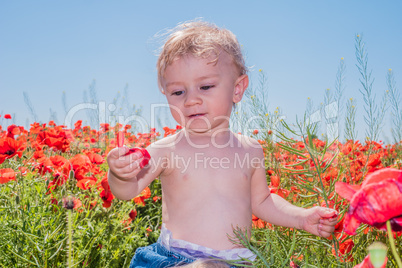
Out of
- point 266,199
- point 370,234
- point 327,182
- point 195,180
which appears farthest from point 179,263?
point 327,182

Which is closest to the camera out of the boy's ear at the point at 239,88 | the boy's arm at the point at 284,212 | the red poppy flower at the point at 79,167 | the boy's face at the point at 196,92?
the boy's arm at the point at 284,212

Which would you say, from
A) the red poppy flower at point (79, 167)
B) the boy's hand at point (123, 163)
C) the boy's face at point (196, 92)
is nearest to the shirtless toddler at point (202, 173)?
the boy's face at point (196, 92)

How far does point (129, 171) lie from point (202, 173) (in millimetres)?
353

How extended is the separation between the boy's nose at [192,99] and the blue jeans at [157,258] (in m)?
0.52

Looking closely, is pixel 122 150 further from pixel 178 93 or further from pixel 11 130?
pixel 11 130

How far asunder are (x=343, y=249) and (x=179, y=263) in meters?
0.51

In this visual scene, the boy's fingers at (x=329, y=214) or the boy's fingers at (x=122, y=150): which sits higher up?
the boy's fingers at (x=122, y=150)

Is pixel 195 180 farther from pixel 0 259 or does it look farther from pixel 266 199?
pixel 0 259

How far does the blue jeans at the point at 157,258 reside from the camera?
1.20 meters

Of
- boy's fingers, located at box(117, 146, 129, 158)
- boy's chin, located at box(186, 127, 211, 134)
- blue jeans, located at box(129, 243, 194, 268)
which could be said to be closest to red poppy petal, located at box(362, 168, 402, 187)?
boy's fingers, located at box(117, 146, 129, 158)

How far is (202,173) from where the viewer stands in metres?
1.35

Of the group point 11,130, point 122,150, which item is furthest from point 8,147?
point 122,150

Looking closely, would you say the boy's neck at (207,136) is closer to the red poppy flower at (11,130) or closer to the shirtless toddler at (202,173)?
the shirtless toddler at (202,173)

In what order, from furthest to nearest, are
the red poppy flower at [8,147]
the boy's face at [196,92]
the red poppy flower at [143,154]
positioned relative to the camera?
the red poppy flower at [8,147]
the boy's face at [196,92]
the red poppy flower at [143,154]
